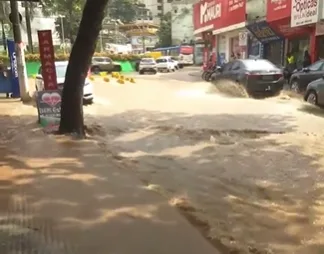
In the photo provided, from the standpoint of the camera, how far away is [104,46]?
198ft

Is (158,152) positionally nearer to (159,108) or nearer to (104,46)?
(159,108)

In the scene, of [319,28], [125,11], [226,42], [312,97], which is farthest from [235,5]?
[125,11]

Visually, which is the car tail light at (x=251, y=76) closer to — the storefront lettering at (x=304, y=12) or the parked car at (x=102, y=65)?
the storefront lettering at (x=304, y=12)

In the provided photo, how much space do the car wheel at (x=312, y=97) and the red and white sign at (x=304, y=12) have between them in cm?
576

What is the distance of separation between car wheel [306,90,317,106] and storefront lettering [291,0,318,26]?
5806 millimetres

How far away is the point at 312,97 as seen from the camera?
12195mm

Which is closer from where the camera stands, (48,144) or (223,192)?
(223,192)

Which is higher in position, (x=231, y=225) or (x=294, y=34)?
(x=294, y=34)

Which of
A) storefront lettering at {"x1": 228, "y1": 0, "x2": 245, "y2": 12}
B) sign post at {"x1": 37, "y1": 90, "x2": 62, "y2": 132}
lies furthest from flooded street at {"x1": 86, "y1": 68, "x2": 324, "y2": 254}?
storefront lettering at {"x1": 228, "y1": 0, "x2": 245, "y2": 12}

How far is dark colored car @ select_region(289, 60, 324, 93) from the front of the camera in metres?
13.9

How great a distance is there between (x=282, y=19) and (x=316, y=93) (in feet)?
30.5

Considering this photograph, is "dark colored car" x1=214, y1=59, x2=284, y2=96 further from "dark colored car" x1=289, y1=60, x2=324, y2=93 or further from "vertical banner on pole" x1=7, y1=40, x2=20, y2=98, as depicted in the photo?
"vertical banner on pole" x1=7, y1=40, x2=20, y2=98

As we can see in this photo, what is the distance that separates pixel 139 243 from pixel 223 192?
1.99m

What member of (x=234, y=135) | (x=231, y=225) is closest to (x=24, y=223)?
(x=231, y=225)
